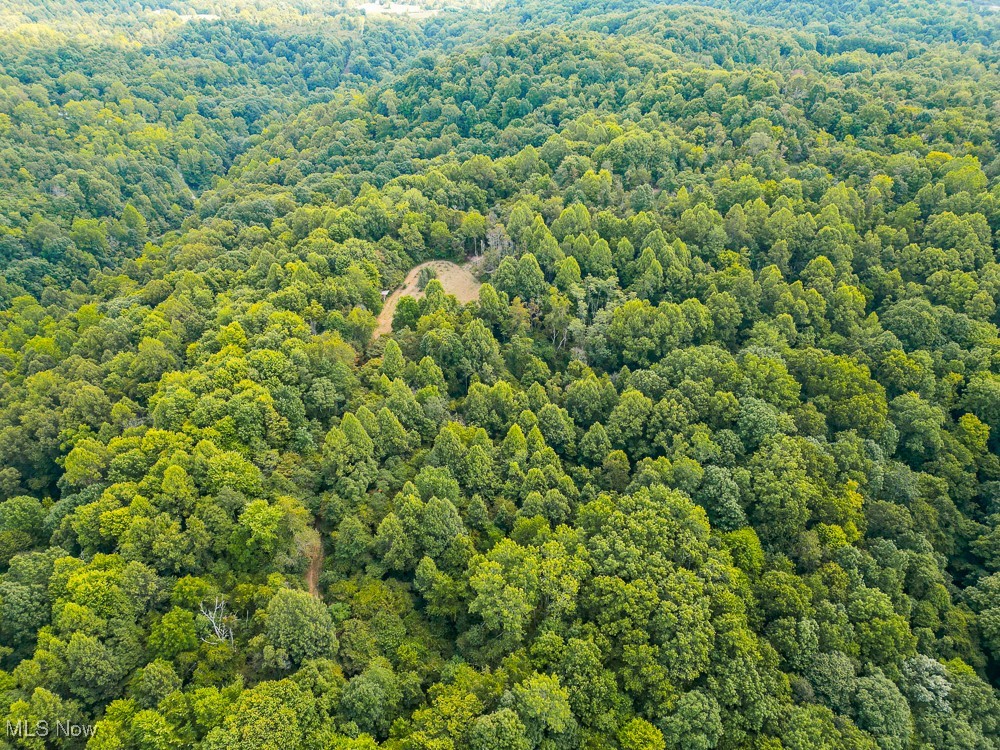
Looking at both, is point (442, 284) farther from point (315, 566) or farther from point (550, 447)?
point (315, 566)

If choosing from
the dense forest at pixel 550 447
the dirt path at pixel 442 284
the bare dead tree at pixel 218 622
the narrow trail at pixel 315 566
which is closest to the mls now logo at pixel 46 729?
the dense forest at pixel 550 447

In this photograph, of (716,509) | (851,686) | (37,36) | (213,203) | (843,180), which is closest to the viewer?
(851,686)

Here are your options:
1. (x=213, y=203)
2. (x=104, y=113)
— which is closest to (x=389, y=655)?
(x=213, y=203)

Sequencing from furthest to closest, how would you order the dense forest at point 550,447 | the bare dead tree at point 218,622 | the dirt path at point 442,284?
the dirt path at point 442,284
the bare dead tree at point 218,622
the dense forest at point 550,447

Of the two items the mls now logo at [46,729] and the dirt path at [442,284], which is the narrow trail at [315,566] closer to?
the mls now logo at [46,729]

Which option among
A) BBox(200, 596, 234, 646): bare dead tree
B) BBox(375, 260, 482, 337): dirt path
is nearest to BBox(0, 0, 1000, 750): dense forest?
BBox(200, 596, 234, 646): bare dead tree

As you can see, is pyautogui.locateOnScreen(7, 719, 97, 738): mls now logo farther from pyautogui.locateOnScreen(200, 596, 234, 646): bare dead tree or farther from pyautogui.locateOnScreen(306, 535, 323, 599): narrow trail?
pyautogui.locateOnScreen(306, 535, 323, 599): narrow trail

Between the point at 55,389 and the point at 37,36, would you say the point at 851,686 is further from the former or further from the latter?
the point at 37,36
